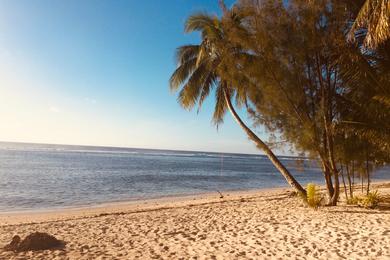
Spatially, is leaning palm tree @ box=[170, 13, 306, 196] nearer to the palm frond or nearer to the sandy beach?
the palm frond

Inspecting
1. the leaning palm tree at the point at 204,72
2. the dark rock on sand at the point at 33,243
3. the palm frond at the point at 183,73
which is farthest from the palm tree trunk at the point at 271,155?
the dark rock on sand at the point at 33,243

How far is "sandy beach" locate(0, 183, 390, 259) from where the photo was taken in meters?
5.67

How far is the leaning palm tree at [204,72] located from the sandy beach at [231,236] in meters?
3.76

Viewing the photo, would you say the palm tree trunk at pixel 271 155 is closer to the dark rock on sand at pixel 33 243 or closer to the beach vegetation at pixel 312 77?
the beach vegetation at pixel 312 77

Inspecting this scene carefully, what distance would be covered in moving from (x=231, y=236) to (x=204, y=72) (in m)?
8.56

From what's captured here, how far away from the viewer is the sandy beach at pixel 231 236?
567 centimetres

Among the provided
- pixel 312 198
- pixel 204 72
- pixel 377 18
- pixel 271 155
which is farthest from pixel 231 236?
pixel 204 72

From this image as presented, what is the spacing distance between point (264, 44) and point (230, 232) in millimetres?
→ 5863

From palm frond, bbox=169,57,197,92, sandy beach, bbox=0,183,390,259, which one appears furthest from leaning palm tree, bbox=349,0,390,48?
palm frond, bbox=169,57,197,92

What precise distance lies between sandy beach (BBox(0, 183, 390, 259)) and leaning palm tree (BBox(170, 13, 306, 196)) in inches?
148

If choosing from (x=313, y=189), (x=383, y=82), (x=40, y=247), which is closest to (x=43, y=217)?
(x=40, y=247)

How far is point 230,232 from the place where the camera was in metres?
7.28

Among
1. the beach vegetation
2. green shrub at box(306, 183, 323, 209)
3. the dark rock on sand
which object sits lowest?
the dark rock on sand

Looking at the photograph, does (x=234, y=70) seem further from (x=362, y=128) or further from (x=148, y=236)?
(x=148, y=236)
